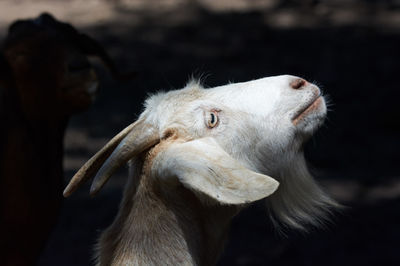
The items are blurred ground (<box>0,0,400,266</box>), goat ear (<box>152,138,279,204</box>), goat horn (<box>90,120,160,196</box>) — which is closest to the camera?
goat ear (<box>152,138,279,204</box>)

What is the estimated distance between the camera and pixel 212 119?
2459 mm

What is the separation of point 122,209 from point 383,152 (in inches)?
155

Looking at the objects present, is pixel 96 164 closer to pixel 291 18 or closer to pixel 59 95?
pixel 59 95

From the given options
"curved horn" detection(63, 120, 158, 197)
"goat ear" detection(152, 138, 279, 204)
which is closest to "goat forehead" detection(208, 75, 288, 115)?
"goat ear" detection(152, 138, 279, 204)

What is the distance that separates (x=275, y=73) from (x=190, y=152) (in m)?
4.57

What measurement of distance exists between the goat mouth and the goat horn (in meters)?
0.53

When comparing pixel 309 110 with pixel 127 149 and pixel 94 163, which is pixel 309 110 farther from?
pixel 94 163

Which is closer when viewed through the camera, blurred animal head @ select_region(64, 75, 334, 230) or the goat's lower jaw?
blurred animal head @ select_region(64, 75, 334, 230)

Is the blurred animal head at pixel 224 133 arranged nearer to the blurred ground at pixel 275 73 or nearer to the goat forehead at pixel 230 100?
the goat forehead at pixel 230 100

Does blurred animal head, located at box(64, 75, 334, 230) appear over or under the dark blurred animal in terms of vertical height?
over

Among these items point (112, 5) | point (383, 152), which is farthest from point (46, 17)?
point (112, 5)

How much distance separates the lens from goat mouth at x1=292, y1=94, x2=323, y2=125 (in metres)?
2.51

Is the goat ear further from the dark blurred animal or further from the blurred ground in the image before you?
the blurred ground

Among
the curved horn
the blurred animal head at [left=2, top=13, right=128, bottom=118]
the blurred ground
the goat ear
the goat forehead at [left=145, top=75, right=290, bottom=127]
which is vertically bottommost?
the blurred ground
